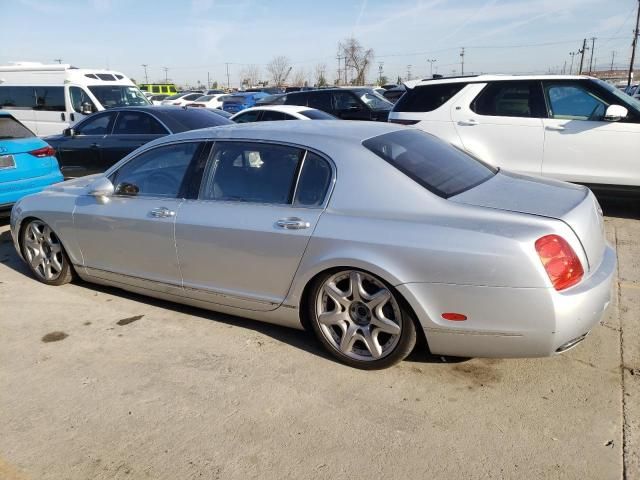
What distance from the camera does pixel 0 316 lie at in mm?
4254

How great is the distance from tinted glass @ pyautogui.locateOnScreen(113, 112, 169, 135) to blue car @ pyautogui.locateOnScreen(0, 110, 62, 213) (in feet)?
4.45

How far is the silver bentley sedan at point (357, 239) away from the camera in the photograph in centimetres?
273

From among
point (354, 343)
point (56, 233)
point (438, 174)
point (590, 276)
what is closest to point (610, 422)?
point (590, 276)

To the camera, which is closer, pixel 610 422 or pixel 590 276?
pixel 610 422

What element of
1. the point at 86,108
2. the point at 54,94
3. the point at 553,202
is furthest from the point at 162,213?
the point at 54,94

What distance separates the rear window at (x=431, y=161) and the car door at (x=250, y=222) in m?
0.41

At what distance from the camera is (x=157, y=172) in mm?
4098

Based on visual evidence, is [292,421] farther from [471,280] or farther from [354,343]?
[471,280]

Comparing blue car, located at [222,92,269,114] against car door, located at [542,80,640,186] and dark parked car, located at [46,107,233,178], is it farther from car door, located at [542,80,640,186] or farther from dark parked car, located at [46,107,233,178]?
car door, located at [542,80,640,186]

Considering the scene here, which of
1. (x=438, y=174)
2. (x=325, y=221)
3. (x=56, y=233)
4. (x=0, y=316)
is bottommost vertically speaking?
(x=0, y=316)

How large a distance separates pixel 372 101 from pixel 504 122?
6821 mm

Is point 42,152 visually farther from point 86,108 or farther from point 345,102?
point 345,102

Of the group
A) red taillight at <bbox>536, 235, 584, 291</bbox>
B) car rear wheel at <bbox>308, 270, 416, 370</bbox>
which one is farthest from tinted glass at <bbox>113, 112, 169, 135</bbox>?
red taillight at <bbox>536, 235, 584, 291</bbox>

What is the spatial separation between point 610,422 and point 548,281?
0.76 m
